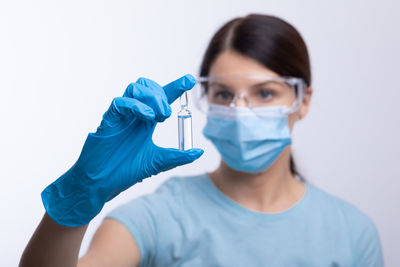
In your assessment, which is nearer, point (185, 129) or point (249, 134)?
point (185, 129)

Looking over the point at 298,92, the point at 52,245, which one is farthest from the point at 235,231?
the point at 52,245

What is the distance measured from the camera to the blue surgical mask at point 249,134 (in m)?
1.63

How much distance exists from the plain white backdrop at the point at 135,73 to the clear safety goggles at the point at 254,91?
501mm

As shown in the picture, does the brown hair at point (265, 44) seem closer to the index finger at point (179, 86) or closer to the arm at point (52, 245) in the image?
the index finger at point (179, 86)

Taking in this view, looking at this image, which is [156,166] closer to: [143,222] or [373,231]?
[143,222]

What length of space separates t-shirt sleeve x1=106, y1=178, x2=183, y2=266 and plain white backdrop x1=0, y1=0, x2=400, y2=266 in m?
0.55

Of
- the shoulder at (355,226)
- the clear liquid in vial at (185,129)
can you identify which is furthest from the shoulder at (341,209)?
the clear liquid in vial at (185,129)

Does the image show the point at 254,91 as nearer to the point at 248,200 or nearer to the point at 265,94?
the point at 265,94

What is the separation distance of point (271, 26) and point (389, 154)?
1.23 m

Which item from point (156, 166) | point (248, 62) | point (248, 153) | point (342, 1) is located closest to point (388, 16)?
point (342, 1)

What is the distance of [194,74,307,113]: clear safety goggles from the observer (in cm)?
166

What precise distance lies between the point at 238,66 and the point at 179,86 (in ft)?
1.98

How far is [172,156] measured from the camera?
3.61 feet

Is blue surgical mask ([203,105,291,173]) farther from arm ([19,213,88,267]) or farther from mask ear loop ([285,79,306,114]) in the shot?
arm ([19,213,88,267])
